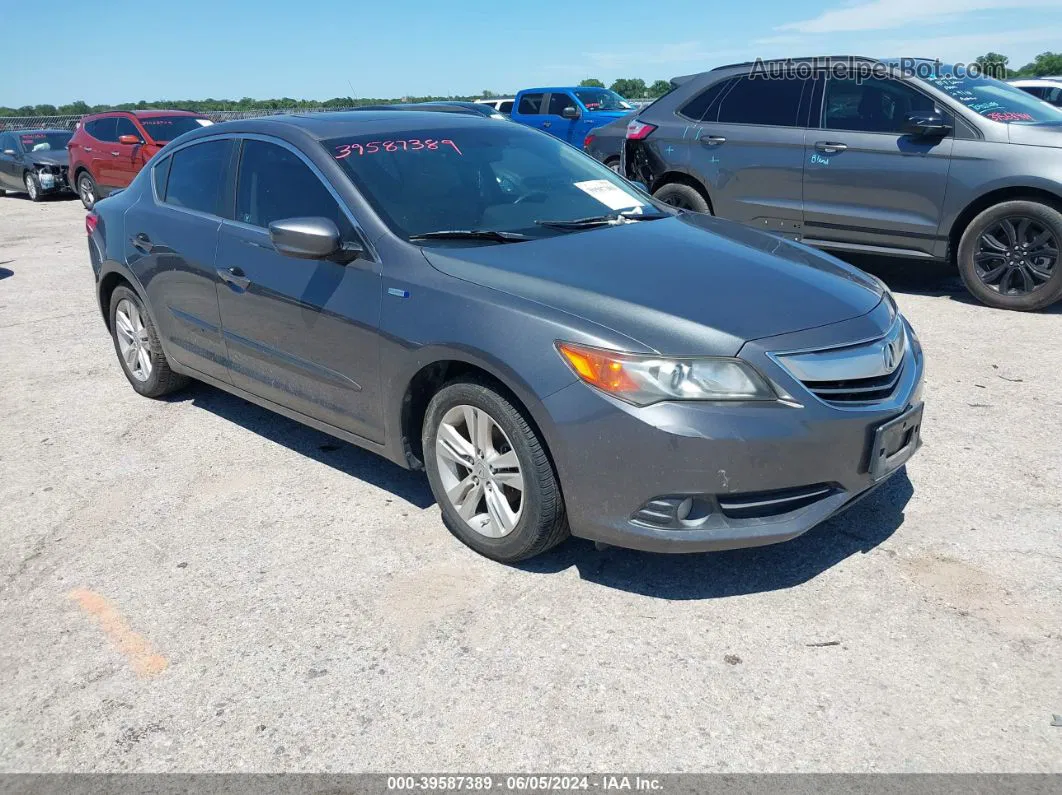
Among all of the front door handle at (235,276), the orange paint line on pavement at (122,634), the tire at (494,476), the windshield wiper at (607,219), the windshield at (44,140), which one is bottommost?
the orange paint line on pavement at (122,634)

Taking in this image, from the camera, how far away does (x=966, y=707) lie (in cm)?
272

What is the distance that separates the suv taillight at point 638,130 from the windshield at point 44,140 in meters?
14.9

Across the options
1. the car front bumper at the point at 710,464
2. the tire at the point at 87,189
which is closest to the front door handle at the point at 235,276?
the car front bumper at the point at 710,464

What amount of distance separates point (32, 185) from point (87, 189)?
3.33 metres

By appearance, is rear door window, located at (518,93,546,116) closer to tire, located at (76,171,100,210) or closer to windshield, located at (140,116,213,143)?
windshield, located at (140,116,213,143)

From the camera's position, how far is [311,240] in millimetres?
3777

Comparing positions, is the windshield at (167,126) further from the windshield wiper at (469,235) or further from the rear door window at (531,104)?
the windshield wiper at (469,235)

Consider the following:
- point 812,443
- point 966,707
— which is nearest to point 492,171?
point 812,443

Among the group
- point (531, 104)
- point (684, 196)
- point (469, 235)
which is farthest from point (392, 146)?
point (531, 104)

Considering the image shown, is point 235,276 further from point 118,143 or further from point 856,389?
point 118,143

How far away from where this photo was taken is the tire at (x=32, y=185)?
62.8 ft

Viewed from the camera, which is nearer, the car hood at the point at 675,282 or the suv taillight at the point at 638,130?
the car hood at the point at 675,282

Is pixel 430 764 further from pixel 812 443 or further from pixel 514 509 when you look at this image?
pixel 812 443

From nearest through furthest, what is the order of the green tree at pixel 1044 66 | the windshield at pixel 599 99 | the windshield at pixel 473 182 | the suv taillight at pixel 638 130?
1. the windshield at pixel 473 182
2. the suv taillight at pixel 638 130
3. the windshield at pixel 599 99
4. the green tree at pixel 1044 66
